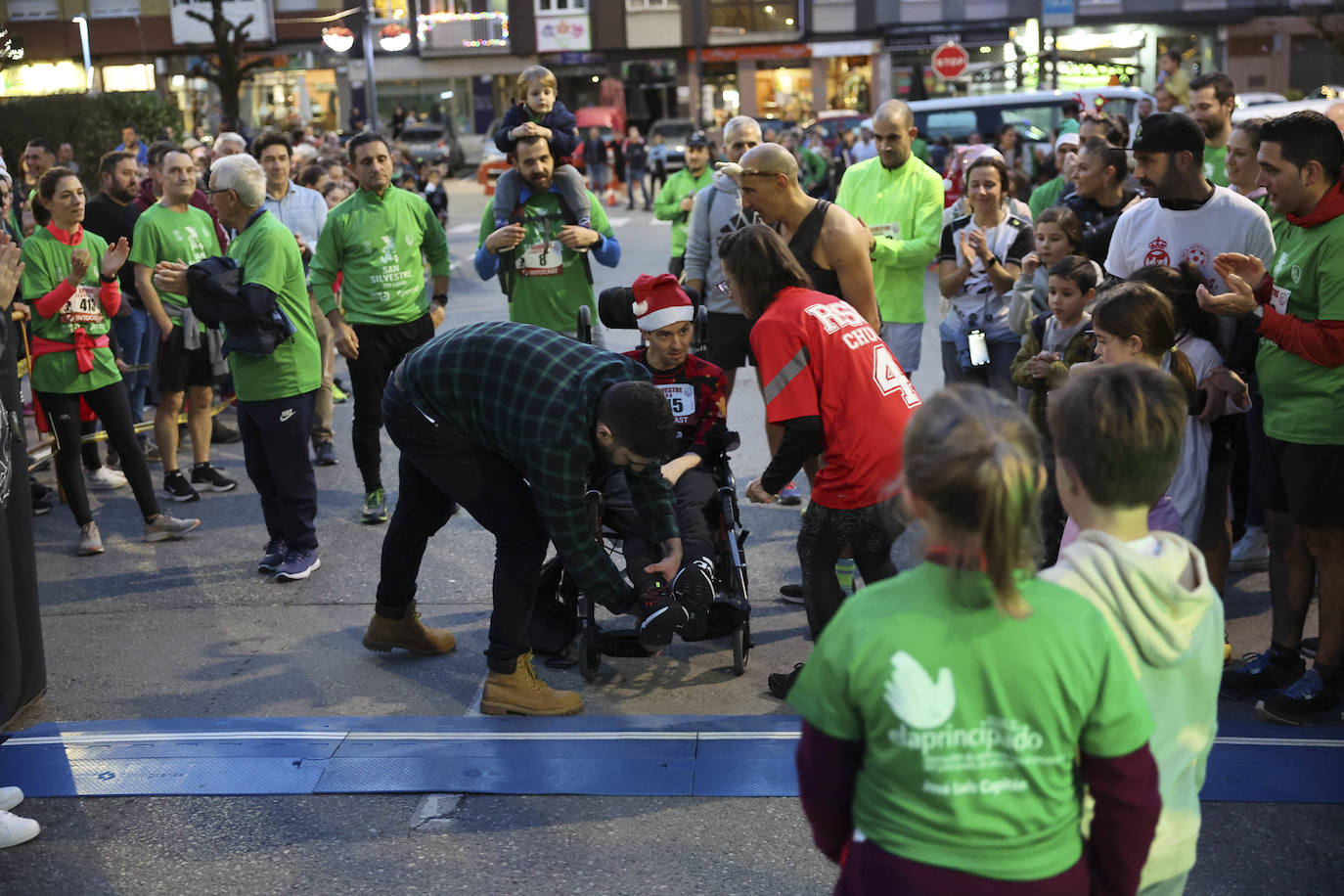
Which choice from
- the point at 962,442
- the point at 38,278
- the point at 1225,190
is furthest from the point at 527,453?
the point at 38,278

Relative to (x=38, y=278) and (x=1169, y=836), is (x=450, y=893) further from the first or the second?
(x=38, y=278)

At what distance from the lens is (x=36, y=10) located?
4397 cm

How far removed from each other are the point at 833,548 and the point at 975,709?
248 centimetres

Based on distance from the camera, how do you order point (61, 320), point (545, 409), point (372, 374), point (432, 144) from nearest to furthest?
1. point (545, 409)
2. point (61, 320)
3. point (372, 374)
4. point (432, 144)

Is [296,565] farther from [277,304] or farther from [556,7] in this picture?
[556,7]

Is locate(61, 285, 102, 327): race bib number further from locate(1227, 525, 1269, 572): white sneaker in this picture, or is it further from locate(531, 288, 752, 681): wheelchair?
locate(1227, 525, 1269, 572): white sneaker

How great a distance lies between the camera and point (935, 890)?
194cm

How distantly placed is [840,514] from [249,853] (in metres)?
2.05

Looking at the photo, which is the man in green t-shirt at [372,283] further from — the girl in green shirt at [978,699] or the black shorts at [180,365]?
the girl in green shirt at [978,699]

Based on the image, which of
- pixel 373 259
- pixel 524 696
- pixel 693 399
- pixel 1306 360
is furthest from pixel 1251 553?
pixel 373 259

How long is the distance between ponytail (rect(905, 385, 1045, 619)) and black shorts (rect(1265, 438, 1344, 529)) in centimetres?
274

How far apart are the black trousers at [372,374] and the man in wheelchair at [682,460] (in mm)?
1849

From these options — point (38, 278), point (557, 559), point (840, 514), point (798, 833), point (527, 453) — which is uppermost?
point (38, 278)

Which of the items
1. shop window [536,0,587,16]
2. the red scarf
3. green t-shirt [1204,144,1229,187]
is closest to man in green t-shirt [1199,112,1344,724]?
the red scarf
